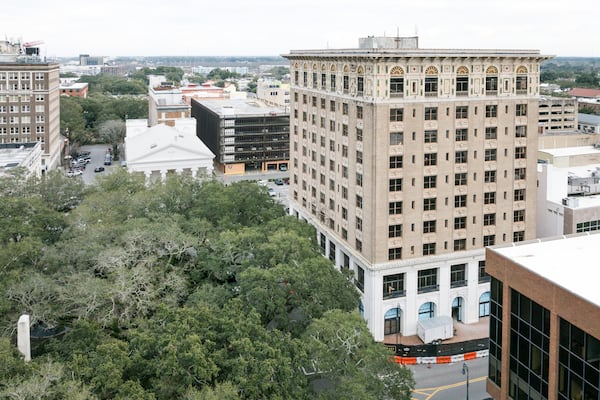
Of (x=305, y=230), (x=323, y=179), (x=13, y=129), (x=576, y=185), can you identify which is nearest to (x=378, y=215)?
(x=305, y=230)

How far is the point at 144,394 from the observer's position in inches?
1427

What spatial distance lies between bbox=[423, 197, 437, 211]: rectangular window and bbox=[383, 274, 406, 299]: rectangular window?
6.13 metres

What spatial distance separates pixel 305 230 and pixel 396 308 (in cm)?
1394

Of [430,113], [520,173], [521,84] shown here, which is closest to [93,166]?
[430,113]

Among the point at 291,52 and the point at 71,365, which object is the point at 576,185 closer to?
the point at 291,52

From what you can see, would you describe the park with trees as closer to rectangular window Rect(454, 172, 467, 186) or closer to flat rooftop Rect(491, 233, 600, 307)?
flat rooftop Rect(491, 233, 600, 307)

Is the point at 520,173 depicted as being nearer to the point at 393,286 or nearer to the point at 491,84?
→ the point at 491,84

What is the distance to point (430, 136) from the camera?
68.7m

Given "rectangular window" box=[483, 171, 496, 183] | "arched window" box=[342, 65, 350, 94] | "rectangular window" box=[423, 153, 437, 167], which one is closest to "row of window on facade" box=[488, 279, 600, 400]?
"rectangular window" box=[423, 153, 437, 167]

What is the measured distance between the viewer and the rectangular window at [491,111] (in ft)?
233

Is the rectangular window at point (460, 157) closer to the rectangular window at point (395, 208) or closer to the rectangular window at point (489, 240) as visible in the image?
the rectangular window at point (395, 208)

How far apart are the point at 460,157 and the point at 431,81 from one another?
938 centimetres

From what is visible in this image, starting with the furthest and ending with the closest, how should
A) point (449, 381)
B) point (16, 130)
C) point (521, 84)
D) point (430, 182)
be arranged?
point (16, 130) → point (521, 84) → point (430, 182) → point (449, 381)

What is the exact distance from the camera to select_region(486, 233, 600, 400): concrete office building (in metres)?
34.0
